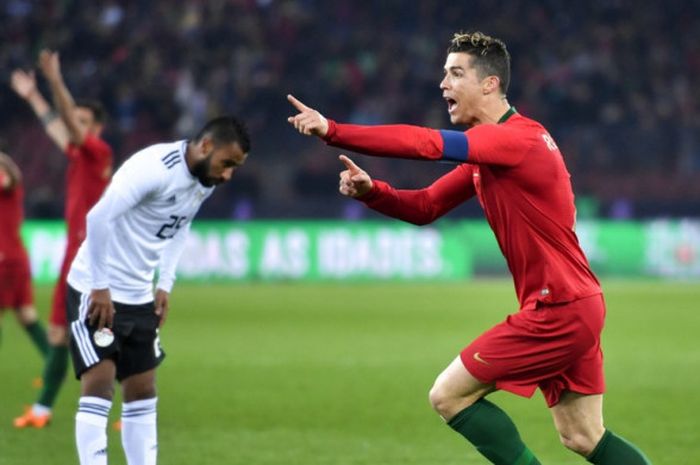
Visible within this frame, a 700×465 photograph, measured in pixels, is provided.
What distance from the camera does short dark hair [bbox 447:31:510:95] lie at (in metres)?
5.70

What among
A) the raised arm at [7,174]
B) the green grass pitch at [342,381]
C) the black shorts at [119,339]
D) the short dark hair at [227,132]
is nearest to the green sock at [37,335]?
the green grass pitch at [342,381]

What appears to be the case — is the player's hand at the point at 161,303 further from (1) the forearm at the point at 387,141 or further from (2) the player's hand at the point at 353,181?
(1) the forearm at the point at 387,141

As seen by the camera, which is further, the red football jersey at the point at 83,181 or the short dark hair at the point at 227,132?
the red football jersey at the point at 83,181

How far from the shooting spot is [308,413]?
10.1m

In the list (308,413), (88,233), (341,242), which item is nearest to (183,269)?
(341,242)

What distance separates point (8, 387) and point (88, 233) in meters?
5.77

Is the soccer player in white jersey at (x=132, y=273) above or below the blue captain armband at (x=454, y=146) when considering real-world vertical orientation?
below

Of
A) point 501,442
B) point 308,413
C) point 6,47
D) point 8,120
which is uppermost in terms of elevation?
point 6,47

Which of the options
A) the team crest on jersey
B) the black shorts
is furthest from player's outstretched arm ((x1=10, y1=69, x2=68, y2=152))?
the team crest on jersey

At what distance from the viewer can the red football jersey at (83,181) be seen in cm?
918

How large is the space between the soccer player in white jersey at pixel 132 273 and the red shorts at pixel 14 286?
5.12 meters

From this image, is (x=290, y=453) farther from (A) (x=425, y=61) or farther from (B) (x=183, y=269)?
(A) (x=425, y=61)

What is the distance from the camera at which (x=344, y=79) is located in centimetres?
2852

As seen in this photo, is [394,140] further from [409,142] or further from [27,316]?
[27,316]
